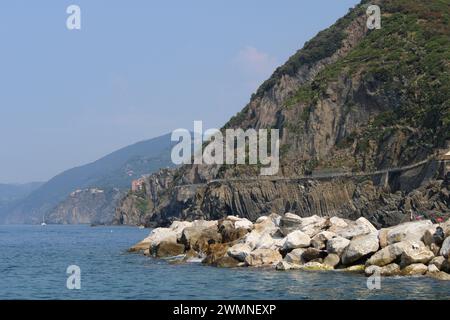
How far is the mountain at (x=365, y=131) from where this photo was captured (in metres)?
105

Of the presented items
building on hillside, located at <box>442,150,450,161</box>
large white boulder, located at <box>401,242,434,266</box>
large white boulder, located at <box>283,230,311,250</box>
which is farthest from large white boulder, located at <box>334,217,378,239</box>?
building on hillside, located at <box>442,150,450,161</box>

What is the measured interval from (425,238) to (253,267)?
10550 millimetres

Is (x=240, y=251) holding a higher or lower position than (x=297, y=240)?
lower

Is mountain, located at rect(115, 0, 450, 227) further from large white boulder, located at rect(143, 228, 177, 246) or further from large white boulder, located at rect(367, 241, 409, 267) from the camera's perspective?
large white boulder, located at rect(367, 241, 409, 267)

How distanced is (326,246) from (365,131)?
85.1 meters

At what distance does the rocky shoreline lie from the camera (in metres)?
37.6

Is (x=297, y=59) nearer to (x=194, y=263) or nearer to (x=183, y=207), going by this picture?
(x=183, y=207)

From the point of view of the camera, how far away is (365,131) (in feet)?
412

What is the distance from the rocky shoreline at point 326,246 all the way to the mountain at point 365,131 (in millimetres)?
35601

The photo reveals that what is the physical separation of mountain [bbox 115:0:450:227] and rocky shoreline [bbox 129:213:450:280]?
35.6 m

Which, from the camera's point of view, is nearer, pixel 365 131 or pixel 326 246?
pixel 326 246

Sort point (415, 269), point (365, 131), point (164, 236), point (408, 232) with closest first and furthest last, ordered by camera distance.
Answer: point (415, 269), point (408, 232), point (164, 236), point (365, 131)

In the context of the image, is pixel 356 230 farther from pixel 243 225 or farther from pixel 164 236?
pixel 164 236

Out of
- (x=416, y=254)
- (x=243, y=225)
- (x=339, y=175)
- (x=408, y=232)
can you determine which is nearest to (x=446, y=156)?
(x=339, y=175)
